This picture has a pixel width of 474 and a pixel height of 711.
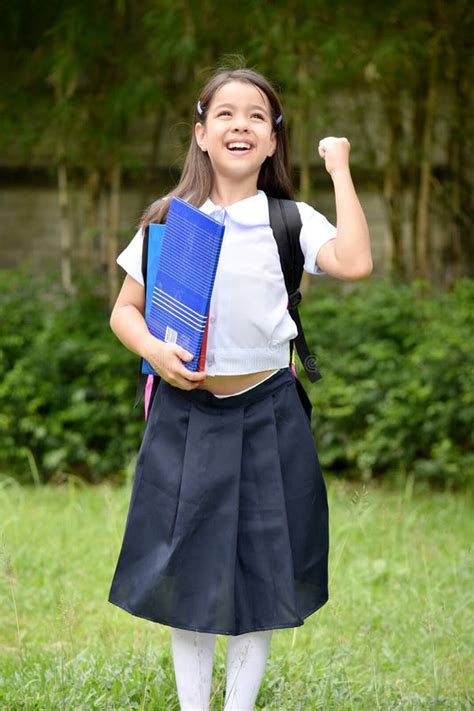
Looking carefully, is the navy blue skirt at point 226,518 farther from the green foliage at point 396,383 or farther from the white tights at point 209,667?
the green foliage at point 396,383

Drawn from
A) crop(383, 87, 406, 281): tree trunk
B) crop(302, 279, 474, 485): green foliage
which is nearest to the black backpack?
crop(302, 279, 474, 485): green foliage

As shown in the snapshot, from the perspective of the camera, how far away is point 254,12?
576cm

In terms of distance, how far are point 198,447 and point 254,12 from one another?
4087 mm

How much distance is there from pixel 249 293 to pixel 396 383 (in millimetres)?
3313

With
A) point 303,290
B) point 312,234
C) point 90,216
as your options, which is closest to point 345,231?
point 312,234

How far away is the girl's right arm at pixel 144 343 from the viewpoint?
82.6 inches

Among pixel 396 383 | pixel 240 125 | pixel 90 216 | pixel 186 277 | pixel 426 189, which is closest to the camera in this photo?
pixel 186 277

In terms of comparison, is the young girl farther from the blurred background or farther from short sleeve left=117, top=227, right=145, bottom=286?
the blurred background

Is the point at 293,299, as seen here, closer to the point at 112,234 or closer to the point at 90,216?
the point at 112,234

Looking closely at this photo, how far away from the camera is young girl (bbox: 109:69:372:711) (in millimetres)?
2168

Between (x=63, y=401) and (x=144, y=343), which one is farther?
(x=63, y=401)

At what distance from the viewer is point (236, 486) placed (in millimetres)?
2188

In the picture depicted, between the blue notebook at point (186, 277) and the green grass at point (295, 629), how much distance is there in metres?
0.70

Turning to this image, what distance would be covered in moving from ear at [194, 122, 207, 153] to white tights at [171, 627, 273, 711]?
1.01 metres
